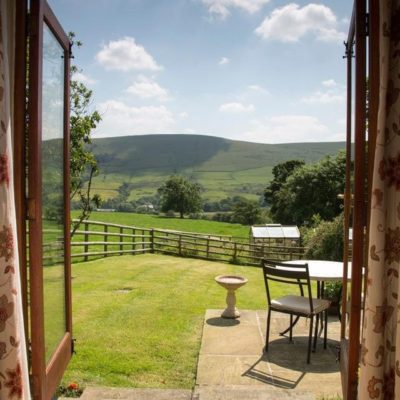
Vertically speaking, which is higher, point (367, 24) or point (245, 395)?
point (367, 24)

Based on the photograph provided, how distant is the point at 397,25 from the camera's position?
1.68 metres

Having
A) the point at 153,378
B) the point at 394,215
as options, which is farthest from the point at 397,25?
the point at 153,378

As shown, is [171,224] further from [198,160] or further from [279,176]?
[198,160]

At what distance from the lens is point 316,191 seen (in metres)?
25.8

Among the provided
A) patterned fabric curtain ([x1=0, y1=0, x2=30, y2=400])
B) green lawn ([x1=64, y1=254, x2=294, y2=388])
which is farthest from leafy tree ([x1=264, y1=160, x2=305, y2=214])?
patterned fabric curtain ([x1=0, y1=0, x2=30, y2=400])

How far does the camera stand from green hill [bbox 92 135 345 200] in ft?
219

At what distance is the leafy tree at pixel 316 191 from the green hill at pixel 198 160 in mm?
32965

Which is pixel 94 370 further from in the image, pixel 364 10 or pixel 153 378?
pixel 364 10

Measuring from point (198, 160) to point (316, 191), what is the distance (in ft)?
185

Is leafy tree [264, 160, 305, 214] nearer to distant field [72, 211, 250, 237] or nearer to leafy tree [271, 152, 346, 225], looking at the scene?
distant field [72, 211, 250, 237]

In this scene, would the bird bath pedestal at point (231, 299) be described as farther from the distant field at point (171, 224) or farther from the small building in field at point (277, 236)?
the distant field at point (171, 224)

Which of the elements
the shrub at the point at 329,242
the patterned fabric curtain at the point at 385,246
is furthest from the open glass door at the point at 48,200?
the shrub at the point at 329,242

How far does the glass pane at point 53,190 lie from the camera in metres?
2.26

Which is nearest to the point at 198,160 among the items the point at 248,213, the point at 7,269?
the point at 248,213
